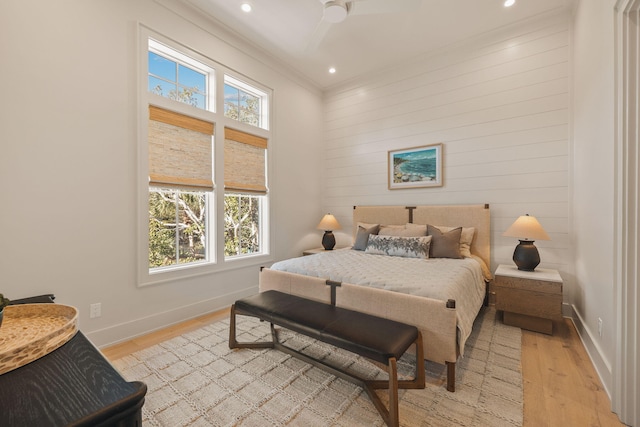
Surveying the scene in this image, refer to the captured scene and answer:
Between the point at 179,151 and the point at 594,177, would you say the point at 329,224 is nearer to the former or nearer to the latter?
the point at 179,151

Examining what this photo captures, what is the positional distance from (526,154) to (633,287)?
2.25m

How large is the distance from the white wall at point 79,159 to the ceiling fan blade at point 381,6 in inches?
75.2

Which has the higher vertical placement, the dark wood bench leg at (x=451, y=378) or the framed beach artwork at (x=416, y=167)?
the framed beach artwork at (x=416, y=167)

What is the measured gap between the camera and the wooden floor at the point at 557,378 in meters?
1.60

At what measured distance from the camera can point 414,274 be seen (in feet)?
8.05

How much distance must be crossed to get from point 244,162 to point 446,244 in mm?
2835

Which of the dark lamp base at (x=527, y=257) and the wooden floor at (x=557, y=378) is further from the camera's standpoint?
the dark lamp base at (x=527, y=257)

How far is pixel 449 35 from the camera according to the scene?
3.51 meters

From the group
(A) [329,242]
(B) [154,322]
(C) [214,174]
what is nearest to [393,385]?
(B) [154,322]

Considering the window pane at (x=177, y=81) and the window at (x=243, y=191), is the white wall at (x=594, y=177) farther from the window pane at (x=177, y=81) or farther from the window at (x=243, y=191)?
the window pane at (x=177, y=81)

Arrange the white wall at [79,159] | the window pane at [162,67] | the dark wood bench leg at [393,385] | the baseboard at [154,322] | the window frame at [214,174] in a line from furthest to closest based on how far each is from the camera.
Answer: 1. the window pane at [162,67]
2. the window frame at [214,174]
3. the baseboard at [154,322]
4. the white wall at [79,159]
5. the dark wood bench leg at [393,385]

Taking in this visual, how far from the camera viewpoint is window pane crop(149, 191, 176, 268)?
9.60ft

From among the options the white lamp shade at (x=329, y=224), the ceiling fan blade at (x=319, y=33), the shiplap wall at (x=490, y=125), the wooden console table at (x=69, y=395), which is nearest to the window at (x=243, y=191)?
the white lamp shade at (x=329, y=224)

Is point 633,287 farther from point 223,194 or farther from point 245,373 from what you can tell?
point 223,194
